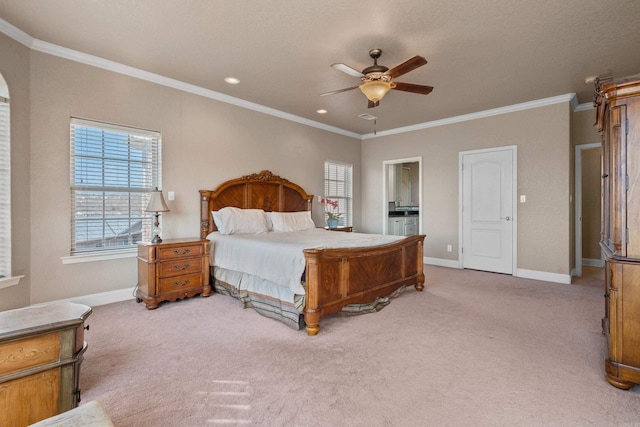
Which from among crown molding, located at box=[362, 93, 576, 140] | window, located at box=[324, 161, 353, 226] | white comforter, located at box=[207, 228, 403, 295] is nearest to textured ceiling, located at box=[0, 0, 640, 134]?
crown molding, located at box=[362, 93, 576, 140]

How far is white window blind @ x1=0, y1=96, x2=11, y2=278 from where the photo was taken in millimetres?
2812

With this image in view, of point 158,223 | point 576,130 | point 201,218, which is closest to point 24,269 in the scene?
point 158,223

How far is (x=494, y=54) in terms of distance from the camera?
3.24m

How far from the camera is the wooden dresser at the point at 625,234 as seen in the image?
1.87m

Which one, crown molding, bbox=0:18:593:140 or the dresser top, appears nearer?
the dresser top

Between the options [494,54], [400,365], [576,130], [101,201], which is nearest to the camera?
[400,365]

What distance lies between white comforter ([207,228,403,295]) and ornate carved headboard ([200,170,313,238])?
0.53 metres

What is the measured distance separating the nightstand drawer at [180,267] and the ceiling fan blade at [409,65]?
3045 mm

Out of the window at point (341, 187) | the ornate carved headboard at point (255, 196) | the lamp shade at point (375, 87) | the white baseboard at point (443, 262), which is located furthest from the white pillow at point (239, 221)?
the white baseboard at point (443, 262)

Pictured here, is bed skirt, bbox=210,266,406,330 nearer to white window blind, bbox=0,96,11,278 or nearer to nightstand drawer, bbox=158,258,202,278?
nightstand drawer, bbox=158,258,202,278

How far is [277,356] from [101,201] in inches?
111

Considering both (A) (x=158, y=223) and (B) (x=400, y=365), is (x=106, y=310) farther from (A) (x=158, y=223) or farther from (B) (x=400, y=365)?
(B) (x=400, y=365)

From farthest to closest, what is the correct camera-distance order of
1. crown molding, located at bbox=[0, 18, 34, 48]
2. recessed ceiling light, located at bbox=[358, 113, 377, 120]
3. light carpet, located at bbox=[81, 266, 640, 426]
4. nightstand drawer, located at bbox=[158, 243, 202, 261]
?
recessed ceiling light, located at bbox=[358, 113, 377, 120] < nightstand drawer, located at bbox=[158, 243, 202, 261] < crown molding, located at bbox=[0, 18, 34, 48] < light carpet, located at bbox=[81, 266, 640, 426]

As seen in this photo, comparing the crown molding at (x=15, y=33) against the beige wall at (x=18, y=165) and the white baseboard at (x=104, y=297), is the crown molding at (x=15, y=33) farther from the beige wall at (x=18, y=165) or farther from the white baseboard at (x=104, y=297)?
the white baseboard at (x=104, y=297)
